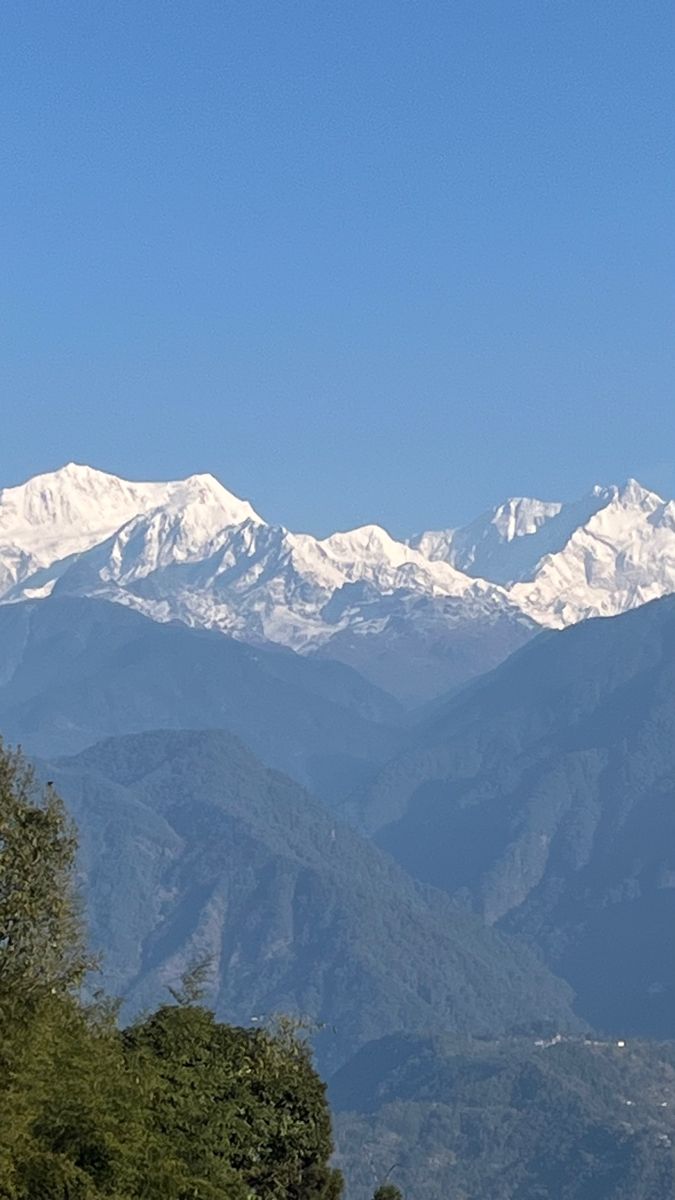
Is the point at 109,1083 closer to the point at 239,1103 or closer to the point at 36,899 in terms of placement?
the point at 36,899

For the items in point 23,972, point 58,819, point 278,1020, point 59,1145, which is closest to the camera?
point 59,1145

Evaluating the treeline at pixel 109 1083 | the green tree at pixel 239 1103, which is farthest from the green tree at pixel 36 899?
the green tree at pixel 239 1103

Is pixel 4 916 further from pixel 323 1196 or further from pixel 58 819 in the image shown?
pixel 323 1196

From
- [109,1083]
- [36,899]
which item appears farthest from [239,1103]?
[109,1083]

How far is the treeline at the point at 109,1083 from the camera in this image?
4850 cm

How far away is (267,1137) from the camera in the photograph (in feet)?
235

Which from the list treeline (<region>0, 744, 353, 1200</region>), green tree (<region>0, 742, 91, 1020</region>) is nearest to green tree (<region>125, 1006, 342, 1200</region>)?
treeline (<region>0, 744, 353, 1200</region>)

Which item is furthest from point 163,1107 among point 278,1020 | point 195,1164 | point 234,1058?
point 278,1020

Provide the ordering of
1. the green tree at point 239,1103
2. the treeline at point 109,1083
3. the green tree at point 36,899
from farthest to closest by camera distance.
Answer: the green tree at point 36,899, the green tree at point 239,1103, the treeline at point 109,1083

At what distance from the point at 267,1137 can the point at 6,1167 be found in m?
28.6

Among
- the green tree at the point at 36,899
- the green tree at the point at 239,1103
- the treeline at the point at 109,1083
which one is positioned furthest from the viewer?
the green tree at the point at 36,899

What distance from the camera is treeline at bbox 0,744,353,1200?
159 ft

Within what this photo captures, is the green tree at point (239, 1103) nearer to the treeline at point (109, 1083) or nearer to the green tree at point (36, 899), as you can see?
the treeline at point (109, 1083)

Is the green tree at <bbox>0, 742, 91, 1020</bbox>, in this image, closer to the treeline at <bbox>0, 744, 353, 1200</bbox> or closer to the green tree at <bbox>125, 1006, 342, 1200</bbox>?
the treeline at <bbox>0, 744, 353, 1200</bbox>
